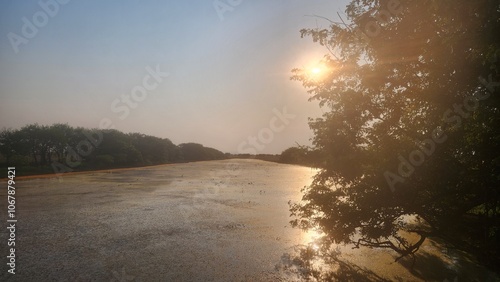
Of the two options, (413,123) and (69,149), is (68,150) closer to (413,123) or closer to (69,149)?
(69,149)

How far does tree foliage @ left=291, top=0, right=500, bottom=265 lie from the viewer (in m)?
5.19

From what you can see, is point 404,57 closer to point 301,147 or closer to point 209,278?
point 301,147

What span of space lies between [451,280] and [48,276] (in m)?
11.5

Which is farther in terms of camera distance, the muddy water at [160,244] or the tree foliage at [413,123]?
the muddy water at [160,244]

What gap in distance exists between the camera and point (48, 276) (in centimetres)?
746

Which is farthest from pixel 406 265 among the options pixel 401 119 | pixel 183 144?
pixel 183 144
